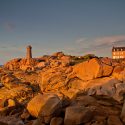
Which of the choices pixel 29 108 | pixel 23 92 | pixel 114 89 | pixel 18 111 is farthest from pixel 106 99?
pixel 23 92

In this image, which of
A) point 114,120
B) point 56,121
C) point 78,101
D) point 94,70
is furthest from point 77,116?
point 94,70

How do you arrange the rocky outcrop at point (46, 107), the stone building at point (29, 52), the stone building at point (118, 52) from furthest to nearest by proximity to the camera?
the stone building at point (118, 52)
the stone building at point (29, 52)
the rocky outcrop at point (46, 107)

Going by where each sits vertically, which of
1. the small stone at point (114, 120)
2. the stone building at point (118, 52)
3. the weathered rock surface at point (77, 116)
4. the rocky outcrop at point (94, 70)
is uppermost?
the stone building at point (118, 52)

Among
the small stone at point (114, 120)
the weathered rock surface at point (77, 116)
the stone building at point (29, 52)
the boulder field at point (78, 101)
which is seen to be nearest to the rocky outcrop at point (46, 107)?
the boulder field at point (78, 101)

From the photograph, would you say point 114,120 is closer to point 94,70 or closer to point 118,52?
point 94,70

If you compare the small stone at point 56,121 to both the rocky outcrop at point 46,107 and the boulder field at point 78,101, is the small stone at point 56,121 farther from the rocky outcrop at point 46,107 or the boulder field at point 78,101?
the rocky outcrop at point 46,107

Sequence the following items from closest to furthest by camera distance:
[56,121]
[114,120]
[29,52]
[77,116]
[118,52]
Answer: [77,116] → [114,120] → [56,121] → [29,52] → [118,52]

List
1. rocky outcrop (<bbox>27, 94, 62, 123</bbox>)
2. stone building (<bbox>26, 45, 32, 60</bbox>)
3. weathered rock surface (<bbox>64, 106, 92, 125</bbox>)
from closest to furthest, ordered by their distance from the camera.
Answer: weathered rock surface (<bbox>64, 106, 92, 125</bbox>)
rocky outcrop (<bbox>27, 94, 62, 123</bbox>)
stone building (<bbox>26, 45, 32, 60</bbox>)

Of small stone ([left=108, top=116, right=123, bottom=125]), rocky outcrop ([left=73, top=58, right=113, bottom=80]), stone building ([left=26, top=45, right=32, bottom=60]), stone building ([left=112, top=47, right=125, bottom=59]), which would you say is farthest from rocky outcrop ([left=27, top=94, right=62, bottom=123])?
stone building ([left=112, top=47, right=125, bottom=59])

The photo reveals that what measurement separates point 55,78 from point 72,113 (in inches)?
699

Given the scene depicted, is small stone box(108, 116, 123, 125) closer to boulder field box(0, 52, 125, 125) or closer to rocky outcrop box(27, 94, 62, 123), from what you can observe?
boulder field box(0, 52, 125, 125)

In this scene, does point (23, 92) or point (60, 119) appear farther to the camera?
point (23, 92)

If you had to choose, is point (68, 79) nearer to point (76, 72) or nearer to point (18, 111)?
point (76, 72)

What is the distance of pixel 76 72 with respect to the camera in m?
37.5
